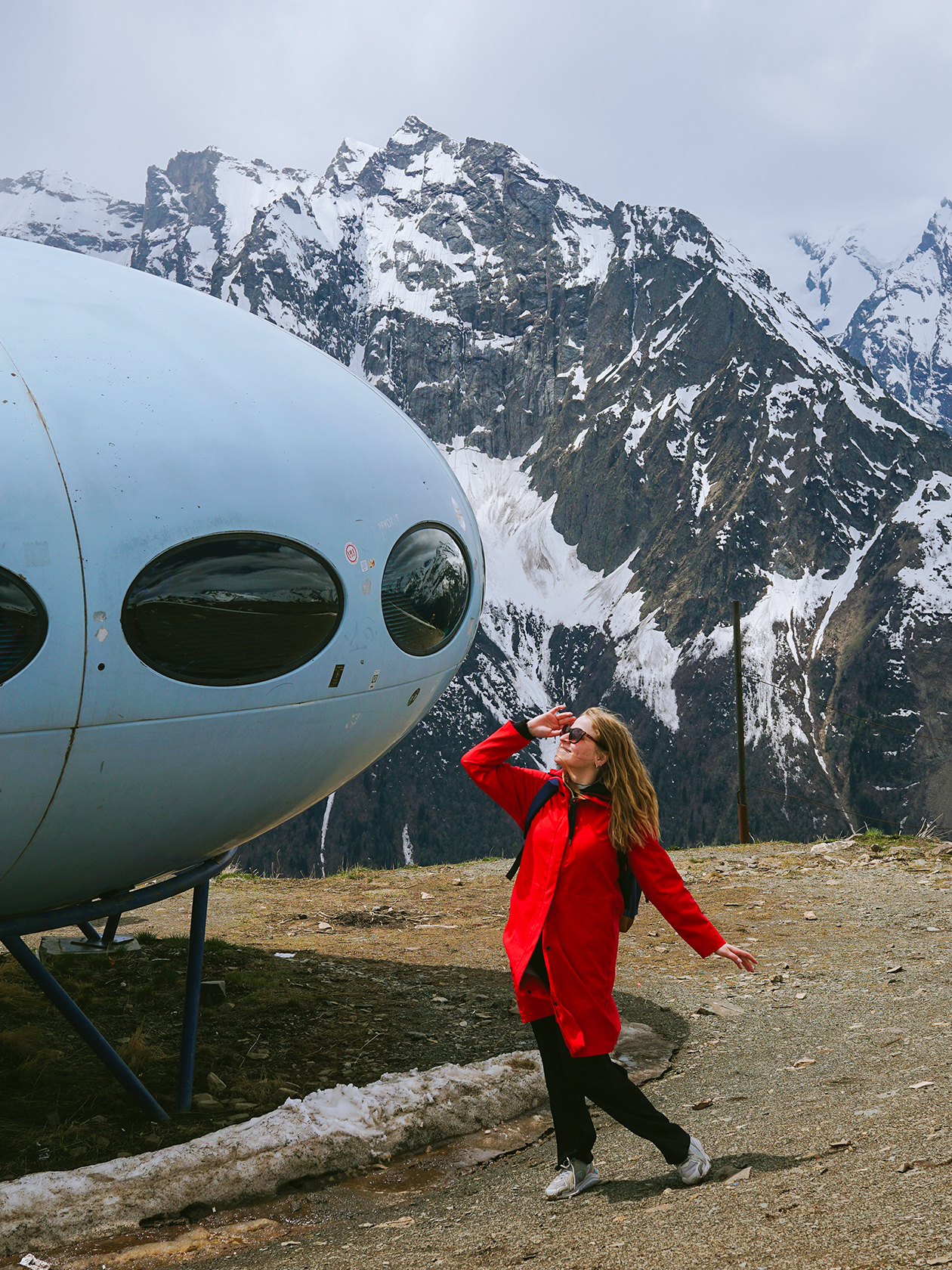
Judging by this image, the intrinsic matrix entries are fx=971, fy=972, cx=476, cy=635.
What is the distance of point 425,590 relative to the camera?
17.7 ft

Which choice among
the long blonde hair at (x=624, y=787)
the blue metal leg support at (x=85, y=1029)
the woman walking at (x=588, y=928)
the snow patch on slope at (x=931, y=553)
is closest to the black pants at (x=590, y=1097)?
the woman walking at (x=588, y=928)

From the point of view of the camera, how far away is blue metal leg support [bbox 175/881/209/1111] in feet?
18.0

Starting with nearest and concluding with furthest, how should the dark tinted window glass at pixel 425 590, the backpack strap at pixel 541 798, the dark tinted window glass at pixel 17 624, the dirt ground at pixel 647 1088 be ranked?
the dirt ground at pixel 647 1088
the dark tinted window glass at pixel 17 624
the backpack strap at pixel 541 798
the dark tinted window glass at pixel 425 590

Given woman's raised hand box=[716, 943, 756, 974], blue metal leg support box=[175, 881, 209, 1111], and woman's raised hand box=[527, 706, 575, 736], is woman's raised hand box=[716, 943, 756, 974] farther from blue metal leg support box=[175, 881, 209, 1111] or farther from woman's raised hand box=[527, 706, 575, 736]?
blue metal leg support box=[175, 881, 209, 1111]

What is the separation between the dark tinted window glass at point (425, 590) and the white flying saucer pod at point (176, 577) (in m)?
0.02

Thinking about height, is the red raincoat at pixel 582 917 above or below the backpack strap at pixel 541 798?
below

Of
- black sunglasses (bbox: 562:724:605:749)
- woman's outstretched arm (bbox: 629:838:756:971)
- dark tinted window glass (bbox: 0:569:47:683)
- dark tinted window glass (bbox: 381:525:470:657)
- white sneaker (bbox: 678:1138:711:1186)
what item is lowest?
white sneaker (bbox: 678:1138:711:1186)

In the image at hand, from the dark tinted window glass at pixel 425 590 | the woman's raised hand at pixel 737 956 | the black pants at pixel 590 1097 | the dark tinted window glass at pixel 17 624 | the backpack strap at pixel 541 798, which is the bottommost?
the black pants at pixel 590 1097

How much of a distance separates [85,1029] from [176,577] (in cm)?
263

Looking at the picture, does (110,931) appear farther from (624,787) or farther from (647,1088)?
(624,787)

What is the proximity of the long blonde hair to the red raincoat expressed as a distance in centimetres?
7

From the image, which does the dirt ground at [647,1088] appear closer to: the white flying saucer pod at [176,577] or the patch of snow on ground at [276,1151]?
the patch of snow on ground at [276,1151]

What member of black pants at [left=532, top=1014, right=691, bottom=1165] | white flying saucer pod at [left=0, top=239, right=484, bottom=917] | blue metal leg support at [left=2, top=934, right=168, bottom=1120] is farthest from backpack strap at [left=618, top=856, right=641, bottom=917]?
blue metal leg support at [left=2, top=934, right=168, bottom=1120]

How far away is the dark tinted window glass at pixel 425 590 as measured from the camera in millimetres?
5195
